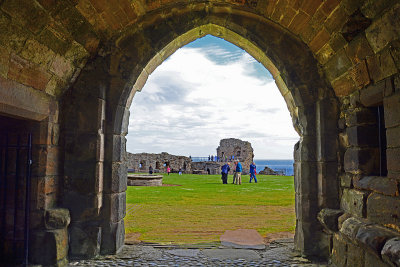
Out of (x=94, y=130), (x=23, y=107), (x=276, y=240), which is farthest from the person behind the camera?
(x=276, y=240)

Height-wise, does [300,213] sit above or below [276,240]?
above

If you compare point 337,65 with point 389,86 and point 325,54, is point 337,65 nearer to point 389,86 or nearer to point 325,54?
point 325,54

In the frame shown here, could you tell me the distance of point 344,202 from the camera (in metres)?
3.79

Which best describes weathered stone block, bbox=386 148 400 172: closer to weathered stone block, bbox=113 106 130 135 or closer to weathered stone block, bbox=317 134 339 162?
weathered stone block, bbox=317 134 339 162

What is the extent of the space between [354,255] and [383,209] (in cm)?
65

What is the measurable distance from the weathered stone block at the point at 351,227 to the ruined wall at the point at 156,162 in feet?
82.1

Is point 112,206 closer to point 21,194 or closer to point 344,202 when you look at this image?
point 21,194

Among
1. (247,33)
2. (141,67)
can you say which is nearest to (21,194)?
(141,67)

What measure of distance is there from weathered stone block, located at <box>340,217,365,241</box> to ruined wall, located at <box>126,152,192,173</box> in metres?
25.0

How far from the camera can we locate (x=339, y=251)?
3600 millimetres

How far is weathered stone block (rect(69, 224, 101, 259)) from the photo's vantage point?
Result: 12.8 feet

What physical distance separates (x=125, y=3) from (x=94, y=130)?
1.60m

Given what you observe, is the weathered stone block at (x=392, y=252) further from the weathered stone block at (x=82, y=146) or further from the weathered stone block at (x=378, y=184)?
the weathered stone block at (x=82, y=146)

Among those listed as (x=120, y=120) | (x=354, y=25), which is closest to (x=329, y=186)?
(x=354, y=25)
